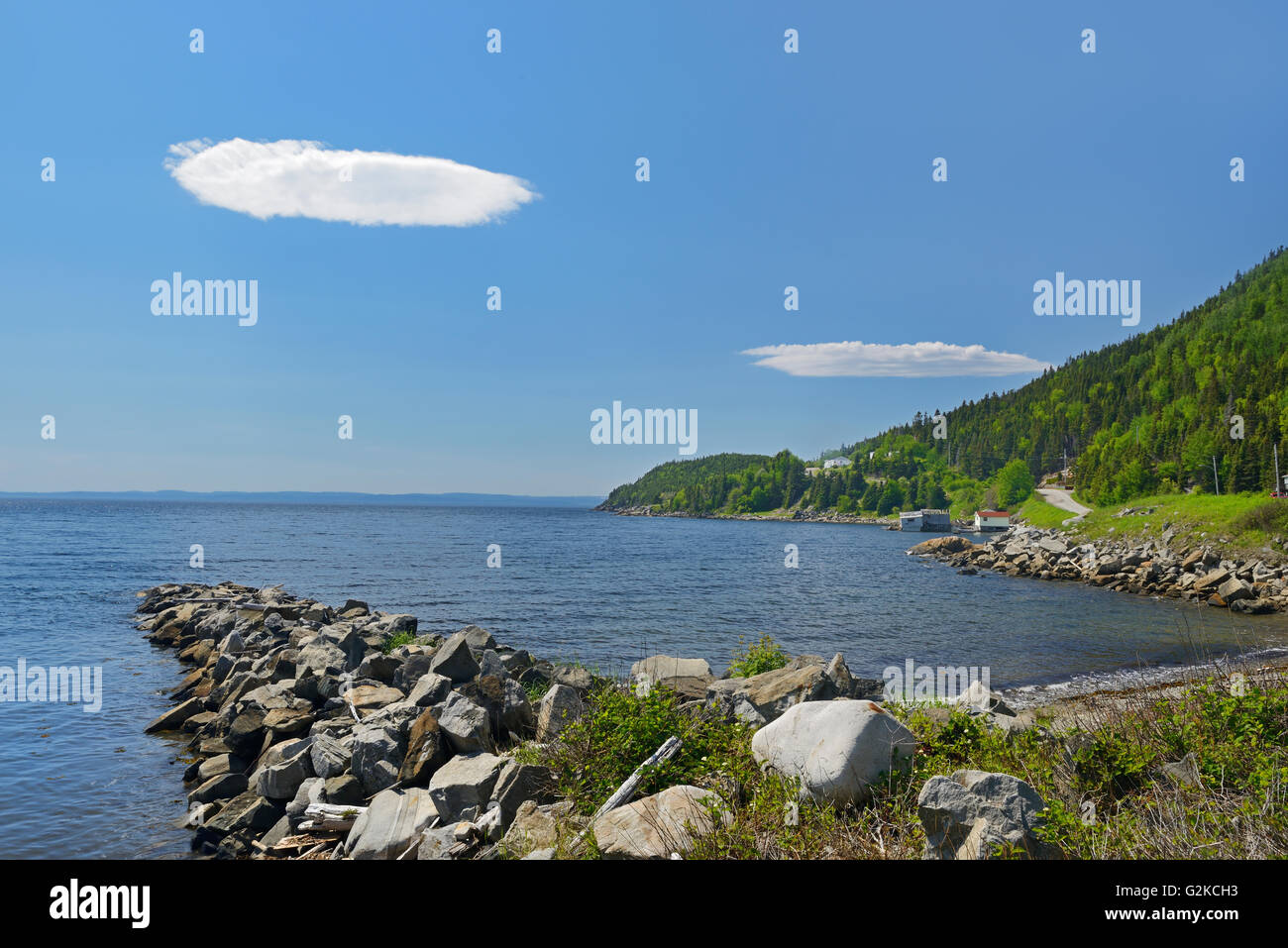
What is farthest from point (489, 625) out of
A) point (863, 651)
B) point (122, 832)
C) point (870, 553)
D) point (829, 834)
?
point (870, 553)

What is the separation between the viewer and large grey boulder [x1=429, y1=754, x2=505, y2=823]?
345 inches

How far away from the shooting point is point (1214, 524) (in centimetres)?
5516

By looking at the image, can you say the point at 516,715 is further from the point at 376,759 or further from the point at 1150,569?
the point at 1150,569

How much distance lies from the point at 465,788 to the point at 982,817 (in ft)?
20.3

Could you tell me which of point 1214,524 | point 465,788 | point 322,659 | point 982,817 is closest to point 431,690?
point 465,788

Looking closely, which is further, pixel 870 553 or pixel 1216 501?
pixel 870 553

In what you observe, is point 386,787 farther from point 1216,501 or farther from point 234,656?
point 1216,501

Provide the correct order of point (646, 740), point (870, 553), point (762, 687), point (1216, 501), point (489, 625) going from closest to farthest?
1. point (646, 740)
2. point (762, 687)
3. point (489, 625)
4. point (1216, 501)
5. point (870, 553)

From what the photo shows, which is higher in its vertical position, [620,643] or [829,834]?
[829,834]

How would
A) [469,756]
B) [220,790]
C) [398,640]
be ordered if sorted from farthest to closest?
[398,640], [220,790], [469,756]

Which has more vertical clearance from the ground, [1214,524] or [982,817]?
[982,817]
